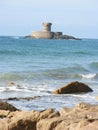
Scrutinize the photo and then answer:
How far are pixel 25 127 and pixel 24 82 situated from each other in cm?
1570

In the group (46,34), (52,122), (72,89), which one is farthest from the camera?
(46,34)

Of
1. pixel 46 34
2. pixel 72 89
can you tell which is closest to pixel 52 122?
pixel 72 89

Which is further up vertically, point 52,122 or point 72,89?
point 52,122

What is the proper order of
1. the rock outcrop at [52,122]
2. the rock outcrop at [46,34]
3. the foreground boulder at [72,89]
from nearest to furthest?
the rock outcrop at [52,122], the foreground boulder at [72,89], the rock outcrop at [46,34]

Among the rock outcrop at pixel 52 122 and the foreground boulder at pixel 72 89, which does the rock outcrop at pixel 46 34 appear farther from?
the rock outcrop at pixel 52 122

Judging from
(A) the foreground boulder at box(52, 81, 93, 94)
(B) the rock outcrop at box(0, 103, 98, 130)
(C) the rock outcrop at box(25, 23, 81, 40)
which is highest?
(B) the rock outcrop at box(0, 103, 98, 130)

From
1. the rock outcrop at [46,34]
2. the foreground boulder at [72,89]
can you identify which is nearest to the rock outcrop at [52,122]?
the foreground boulder at [72,89]

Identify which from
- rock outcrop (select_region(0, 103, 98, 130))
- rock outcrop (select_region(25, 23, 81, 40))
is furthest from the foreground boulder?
rock outcrop (select_region(25, 23, 81, 40))

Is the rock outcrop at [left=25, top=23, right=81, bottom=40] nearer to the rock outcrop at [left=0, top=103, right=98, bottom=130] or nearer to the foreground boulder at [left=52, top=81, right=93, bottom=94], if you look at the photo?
the foreground boulder at [left=52, top=81, right=93, bottom=94]

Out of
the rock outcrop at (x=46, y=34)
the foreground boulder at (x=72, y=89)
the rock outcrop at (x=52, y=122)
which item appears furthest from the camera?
the rock outcrop at (x=46, y=34)

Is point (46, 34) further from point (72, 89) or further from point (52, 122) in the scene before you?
point (52, 122)

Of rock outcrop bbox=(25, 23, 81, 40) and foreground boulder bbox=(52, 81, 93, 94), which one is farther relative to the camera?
rock outcrop bbox=(25, 23, 81, 40)

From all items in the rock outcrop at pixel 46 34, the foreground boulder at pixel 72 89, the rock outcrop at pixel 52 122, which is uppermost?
the rock outcrop at pixel 52 122

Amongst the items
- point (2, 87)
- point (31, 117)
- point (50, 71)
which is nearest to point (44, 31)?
point (50, 71)
